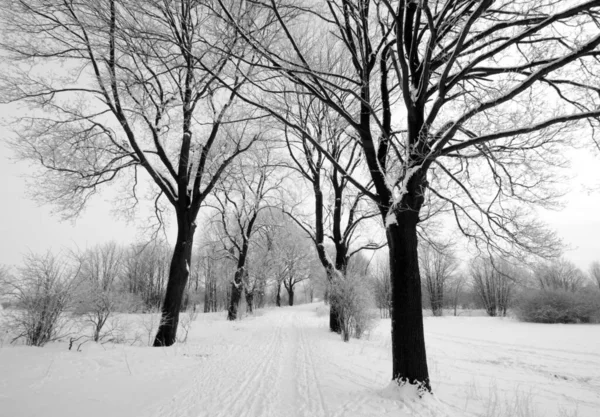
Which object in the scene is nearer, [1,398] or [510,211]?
[1,398]

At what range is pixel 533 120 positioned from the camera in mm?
4453

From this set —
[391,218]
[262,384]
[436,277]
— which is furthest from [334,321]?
[436,277]

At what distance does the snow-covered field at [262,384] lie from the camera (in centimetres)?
352

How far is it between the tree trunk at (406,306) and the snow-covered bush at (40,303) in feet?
26.6

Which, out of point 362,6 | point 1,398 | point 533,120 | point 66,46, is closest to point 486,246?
point 533,120

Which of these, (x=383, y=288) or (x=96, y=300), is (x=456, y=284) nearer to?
(x=383, y=288)

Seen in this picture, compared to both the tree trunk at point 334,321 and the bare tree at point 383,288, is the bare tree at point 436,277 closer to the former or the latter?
the bare tree at point 383,288

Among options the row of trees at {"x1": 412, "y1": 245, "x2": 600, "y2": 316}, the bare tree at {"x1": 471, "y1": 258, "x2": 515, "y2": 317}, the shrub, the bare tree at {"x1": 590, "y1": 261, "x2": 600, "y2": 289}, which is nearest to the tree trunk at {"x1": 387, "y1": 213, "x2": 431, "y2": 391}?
the shrub

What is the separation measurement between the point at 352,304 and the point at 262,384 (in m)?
6.23

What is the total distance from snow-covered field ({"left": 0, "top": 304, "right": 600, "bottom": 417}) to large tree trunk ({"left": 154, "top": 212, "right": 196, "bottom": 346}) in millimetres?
781

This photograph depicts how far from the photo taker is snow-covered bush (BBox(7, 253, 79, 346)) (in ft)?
20.9

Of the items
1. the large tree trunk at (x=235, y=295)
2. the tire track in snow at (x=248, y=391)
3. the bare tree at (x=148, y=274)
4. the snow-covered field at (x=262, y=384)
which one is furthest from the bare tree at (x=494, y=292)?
the bare tree at (x=148, y=274)

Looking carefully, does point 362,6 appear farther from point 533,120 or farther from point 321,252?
point 321,252

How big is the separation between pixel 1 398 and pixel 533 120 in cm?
867
